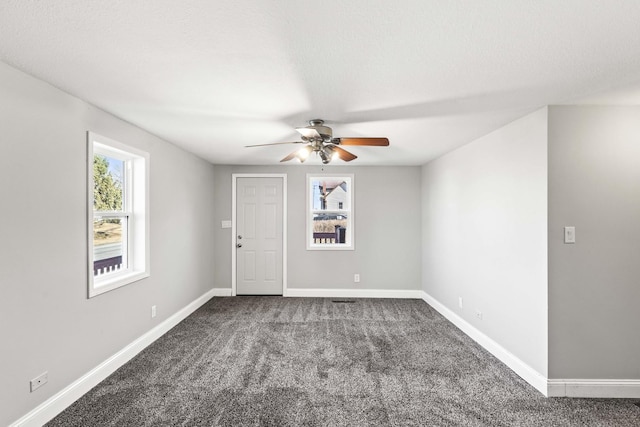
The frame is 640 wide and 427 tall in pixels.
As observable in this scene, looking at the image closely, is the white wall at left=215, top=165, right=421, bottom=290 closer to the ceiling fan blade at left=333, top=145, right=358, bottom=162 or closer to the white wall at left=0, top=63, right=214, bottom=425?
the ceiling fan blade at left=333, top=145, right=358, bottom=162

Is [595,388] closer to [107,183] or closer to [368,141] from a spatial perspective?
[368,141]

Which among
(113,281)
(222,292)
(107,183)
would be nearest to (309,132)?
(107,183)

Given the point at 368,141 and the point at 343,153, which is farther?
the point at 343,153

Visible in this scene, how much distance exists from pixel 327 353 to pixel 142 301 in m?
2.04

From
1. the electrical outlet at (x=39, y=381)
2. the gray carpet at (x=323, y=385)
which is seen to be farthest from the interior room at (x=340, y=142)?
the gray carpet at (x=323, y=385)

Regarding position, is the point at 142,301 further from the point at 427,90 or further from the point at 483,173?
A: the point at 483,173

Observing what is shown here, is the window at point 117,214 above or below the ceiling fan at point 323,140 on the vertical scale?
below

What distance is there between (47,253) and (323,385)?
2.28 metres

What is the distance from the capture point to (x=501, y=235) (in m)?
3.00

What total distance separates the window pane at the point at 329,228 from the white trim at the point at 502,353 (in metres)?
2.03

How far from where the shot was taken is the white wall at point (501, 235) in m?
2.51

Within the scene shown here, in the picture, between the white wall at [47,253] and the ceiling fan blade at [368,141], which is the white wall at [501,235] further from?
the white wall at [47,253]

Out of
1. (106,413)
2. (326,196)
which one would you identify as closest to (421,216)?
(326,196)

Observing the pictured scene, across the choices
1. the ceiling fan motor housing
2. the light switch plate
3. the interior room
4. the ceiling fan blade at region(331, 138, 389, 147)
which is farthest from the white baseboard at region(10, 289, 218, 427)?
the light switch plate
